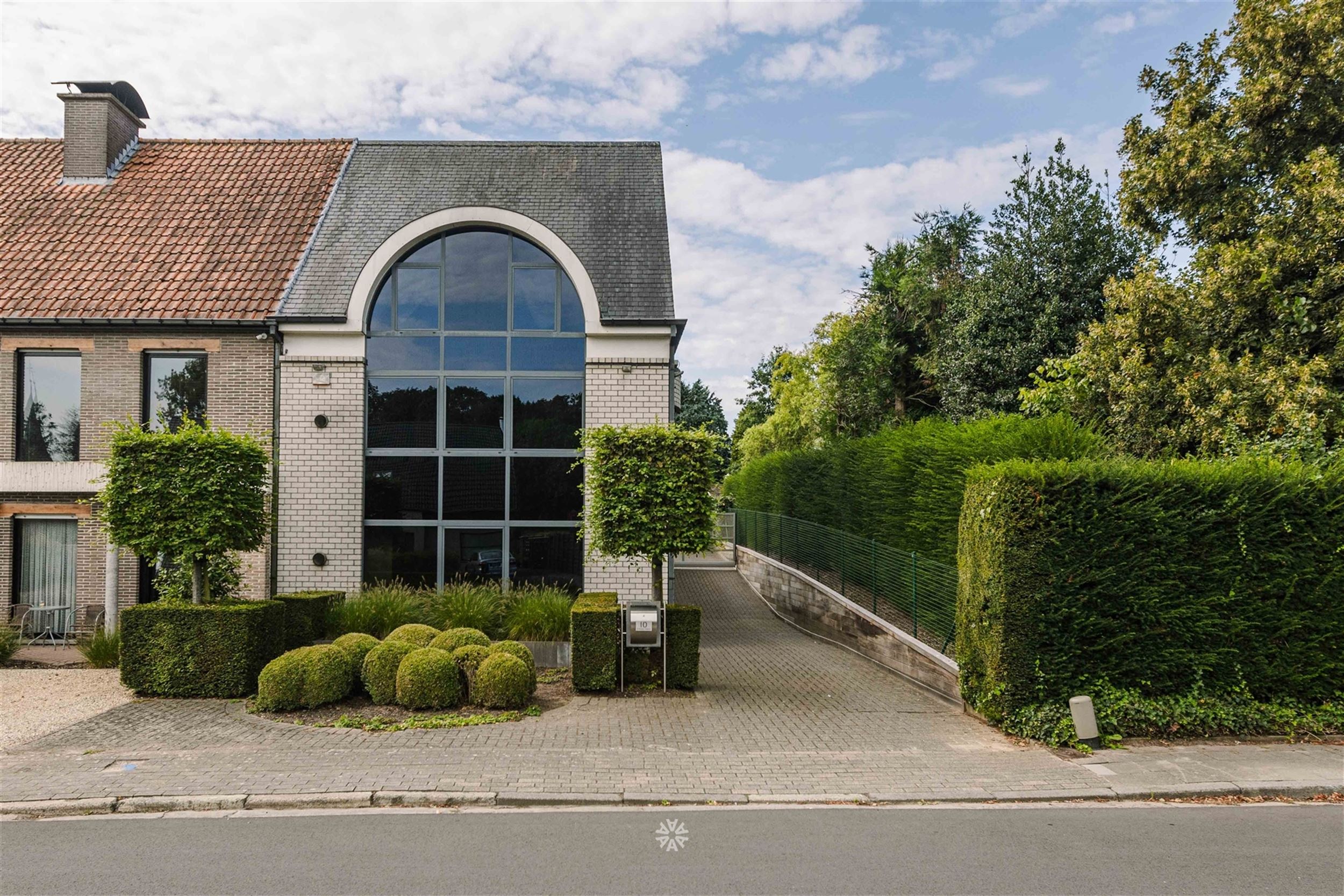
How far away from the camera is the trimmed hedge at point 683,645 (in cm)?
1059

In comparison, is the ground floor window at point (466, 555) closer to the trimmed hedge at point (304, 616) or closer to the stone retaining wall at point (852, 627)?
the trimmed hedge at point (304, 616)

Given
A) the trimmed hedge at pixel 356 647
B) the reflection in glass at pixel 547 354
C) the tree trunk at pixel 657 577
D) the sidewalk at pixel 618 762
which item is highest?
the reflection in glass at pixel 547 354

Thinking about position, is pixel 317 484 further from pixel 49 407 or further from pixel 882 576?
pixel 882 576

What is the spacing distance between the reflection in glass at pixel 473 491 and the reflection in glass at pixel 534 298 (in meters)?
2.56

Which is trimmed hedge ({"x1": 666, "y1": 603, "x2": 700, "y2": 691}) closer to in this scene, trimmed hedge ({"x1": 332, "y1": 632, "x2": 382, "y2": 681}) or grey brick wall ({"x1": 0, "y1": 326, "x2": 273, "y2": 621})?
trimmed hedge ({"x1": 332, "y1": 632, "x2": 382, "y2": 681})

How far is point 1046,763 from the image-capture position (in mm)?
7918

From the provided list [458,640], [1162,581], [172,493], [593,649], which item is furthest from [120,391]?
[1162,581]

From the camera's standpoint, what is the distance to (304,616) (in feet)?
38.0

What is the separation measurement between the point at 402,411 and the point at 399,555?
97.6 inches

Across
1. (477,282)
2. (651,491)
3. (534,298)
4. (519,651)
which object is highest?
(477,282)

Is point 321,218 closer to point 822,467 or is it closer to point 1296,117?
point 822,467

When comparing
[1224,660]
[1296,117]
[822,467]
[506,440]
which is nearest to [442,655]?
[506,440]

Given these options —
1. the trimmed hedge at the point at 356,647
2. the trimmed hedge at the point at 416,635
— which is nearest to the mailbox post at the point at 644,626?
the trimmed hedge at the point at 416,635

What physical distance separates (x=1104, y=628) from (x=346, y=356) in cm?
1197
